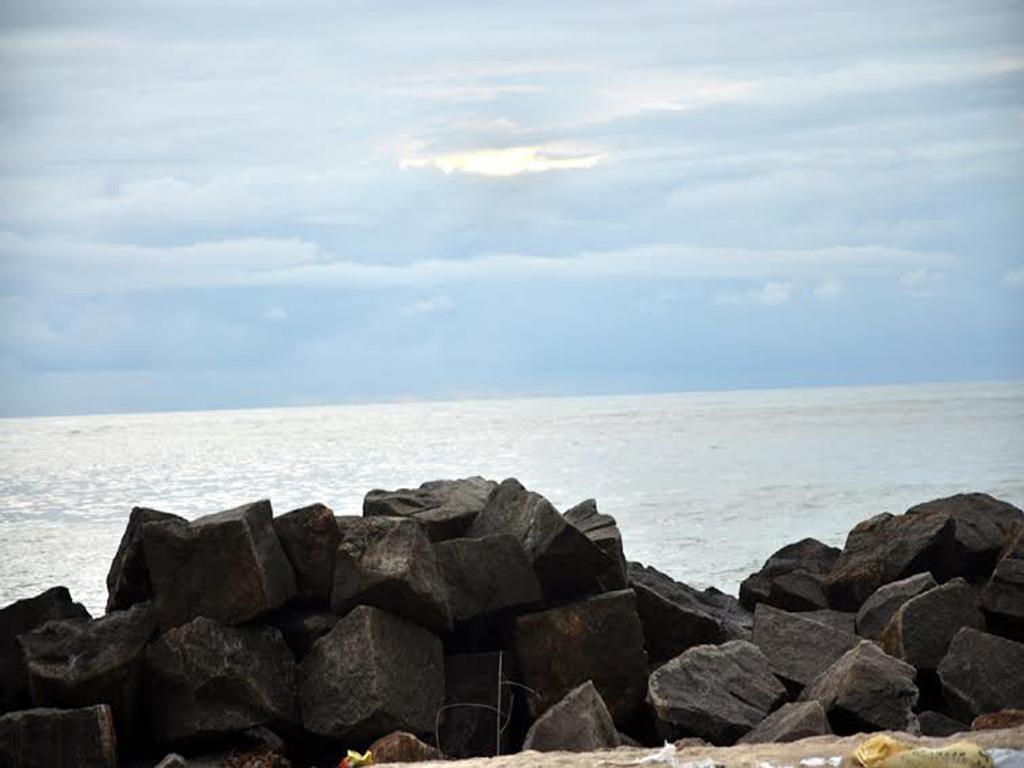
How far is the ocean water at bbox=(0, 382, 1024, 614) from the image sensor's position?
2423 cm

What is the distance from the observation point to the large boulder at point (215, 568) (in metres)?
8.89

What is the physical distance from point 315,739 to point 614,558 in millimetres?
2353

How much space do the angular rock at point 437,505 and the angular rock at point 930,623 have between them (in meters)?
A: 2.99

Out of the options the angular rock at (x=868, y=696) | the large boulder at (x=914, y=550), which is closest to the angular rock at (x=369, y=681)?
the angular rock at (x=868, y=696)

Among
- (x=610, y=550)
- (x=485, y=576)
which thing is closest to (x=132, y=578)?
(x=485, y=576)

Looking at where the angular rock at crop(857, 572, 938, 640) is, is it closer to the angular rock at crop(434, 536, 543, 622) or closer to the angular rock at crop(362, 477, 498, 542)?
the angular rock at crop(434, 536, 543, 622)

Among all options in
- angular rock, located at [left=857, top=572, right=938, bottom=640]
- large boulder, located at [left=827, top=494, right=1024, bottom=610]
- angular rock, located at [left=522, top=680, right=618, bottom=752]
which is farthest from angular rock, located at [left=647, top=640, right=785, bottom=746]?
large boulder, located at [left=827, top=494, right=1024, bottom=610]

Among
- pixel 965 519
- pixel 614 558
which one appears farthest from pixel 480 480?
pixel 965 519

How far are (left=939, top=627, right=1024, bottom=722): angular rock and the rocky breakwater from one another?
13 millimetres

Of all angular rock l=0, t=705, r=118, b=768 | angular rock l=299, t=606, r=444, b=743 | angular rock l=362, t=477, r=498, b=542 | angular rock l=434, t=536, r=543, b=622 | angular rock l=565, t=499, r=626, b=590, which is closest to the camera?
angular rock l=0, t=705, r=118, b=768

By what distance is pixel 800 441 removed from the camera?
56.5 m

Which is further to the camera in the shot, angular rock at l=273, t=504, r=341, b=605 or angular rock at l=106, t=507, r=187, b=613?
angular rock at l=106, t=507, r=187, b=613

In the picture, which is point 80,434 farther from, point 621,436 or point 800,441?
point 800,441

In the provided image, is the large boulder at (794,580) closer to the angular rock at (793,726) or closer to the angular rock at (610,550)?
the angular rock at (610,550)
